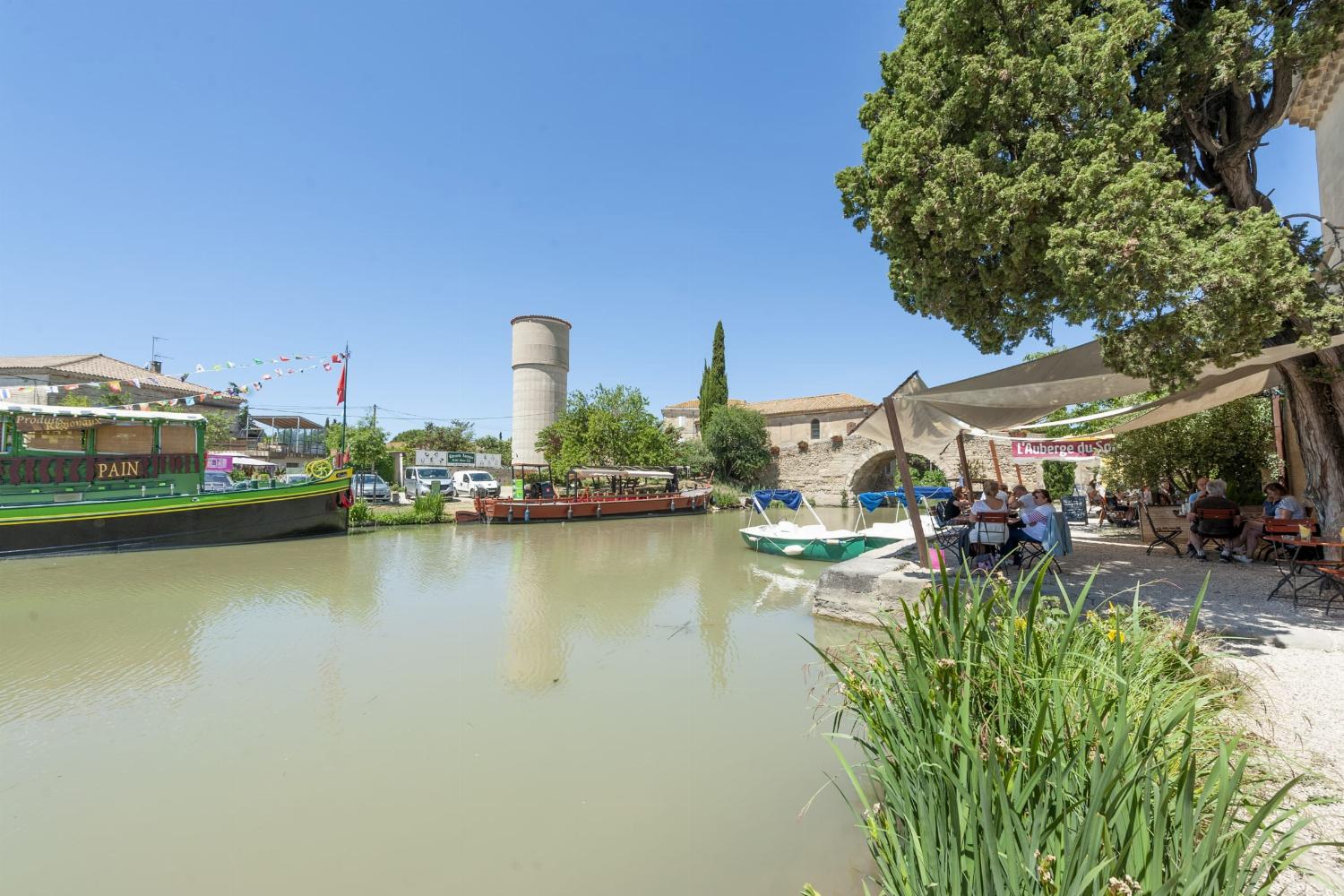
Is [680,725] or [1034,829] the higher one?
[1034,829]

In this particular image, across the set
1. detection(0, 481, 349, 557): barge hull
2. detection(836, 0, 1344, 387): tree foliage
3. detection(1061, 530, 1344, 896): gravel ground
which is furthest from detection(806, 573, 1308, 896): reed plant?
detection(0, 481, 349, 557): barge hull

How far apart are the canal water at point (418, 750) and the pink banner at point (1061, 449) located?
7635 mm

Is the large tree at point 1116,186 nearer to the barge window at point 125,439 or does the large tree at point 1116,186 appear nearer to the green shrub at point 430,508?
the barge window at point 125,439

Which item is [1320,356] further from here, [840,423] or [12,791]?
[840,423]

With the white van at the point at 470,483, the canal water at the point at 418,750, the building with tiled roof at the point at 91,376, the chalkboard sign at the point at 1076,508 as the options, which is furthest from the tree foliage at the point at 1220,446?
the building with tiled roof at the point at 91,376

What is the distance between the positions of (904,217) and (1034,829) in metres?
5.87

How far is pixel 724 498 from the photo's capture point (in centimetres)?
2786

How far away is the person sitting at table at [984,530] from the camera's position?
641 cm

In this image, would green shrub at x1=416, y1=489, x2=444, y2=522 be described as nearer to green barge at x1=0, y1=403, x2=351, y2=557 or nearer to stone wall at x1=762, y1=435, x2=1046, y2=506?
green barge at x1=0, y1=403, x2=351, y2=557

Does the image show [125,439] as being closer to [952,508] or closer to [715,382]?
[952,508]

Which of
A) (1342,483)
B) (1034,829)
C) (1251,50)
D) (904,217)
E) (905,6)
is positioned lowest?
(1034,829)

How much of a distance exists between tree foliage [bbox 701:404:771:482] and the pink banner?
19.0 m

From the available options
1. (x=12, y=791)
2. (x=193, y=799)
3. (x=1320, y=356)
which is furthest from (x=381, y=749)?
(x=1320, y=356)

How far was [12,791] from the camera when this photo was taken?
129 inches
